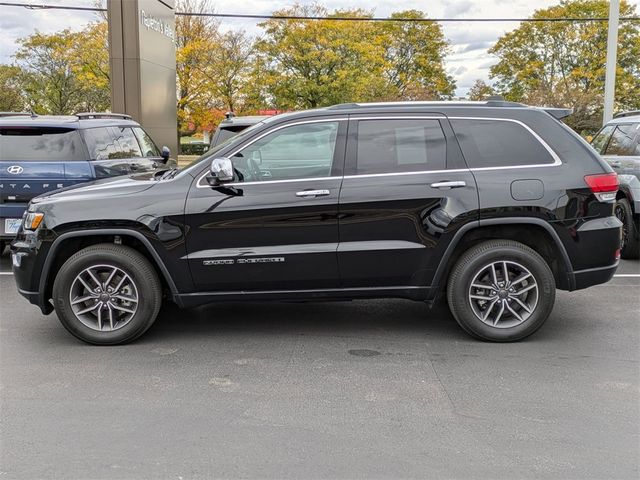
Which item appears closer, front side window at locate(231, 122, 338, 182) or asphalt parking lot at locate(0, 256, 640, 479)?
asphalt parking lot at locate(0, 256, 640, 479)

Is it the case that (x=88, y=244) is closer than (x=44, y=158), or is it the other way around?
(x=88, y=244)

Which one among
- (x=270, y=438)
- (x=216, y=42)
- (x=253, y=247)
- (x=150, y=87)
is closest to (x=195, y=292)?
(x=253, y=247)

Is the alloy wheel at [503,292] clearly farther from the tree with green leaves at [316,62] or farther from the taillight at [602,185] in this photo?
the tree with green leaves at [316,62]

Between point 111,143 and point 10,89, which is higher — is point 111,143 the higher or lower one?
the lower one

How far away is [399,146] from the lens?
520 centimetres

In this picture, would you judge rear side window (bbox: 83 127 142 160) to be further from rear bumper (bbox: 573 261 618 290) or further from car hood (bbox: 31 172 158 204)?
rear bumper (bbox: 573 261 618 290)

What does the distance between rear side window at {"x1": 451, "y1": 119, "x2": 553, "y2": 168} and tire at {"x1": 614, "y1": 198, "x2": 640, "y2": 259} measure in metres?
3.69

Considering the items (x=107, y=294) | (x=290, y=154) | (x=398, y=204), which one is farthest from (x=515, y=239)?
(x=107, y=294)

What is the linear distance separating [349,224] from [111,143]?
4.57m

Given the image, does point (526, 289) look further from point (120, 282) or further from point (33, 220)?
point (33, 220)

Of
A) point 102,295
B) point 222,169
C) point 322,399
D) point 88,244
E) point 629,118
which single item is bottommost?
point 322,399

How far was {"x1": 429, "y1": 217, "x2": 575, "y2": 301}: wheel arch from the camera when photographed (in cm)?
Result: 505

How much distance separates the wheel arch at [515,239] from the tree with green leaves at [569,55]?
1494 inches

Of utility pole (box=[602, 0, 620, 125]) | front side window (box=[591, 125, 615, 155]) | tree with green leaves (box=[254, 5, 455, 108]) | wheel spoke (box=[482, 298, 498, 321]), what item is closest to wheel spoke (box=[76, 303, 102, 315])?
wheel spoke (box=[482, 298, 498, 321])
